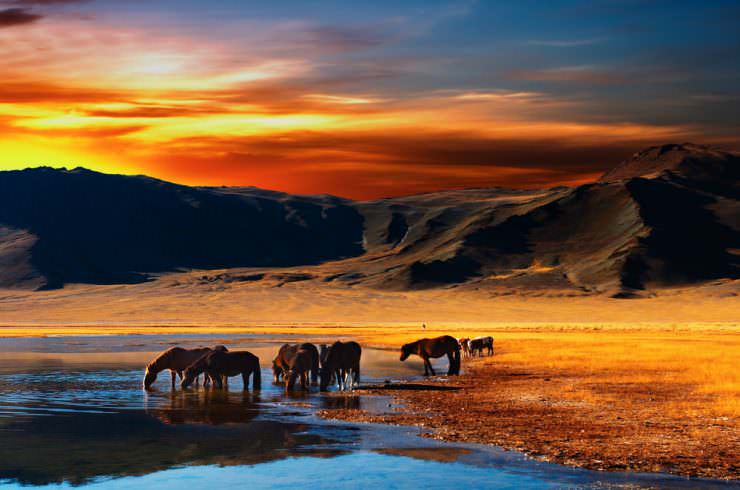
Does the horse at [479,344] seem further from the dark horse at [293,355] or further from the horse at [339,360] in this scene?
the horse at [339,360]

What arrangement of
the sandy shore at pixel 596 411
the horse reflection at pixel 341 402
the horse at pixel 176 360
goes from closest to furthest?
1. the sandy shore at pixel 596 411
2. the horse reflection at pixel 341 402
3. the horse at pixel 176 360

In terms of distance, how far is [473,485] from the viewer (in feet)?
52.9

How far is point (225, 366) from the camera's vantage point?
32312 millimetres

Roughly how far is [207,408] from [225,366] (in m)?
5.06

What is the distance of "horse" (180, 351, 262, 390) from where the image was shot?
1272 inches

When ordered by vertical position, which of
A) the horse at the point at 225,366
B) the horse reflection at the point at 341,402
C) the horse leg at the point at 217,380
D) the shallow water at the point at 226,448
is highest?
the horse at the point at 225,366

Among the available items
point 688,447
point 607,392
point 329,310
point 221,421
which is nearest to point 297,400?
point 221,421

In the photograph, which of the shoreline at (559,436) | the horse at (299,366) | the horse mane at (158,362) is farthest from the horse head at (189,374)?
the shoreline at (559,436)

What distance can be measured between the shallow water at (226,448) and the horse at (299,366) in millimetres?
641

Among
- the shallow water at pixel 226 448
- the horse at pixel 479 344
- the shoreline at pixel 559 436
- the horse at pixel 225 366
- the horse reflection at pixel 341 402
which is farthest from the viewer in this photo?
the horse at pixel 479 344

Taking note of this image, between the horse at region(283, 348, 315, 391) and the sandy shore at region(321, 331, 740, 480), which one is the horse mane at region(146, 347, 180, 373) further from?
the sandy shore at region(321, 331, 740, 480)

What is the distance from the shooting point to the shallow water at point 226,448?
1677 centimetres

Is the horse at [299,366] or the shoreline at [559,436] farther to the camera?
the horse at [299,366]

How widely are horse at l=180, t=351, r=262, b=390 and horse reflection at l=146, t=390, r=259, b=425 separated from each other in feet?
2.29
